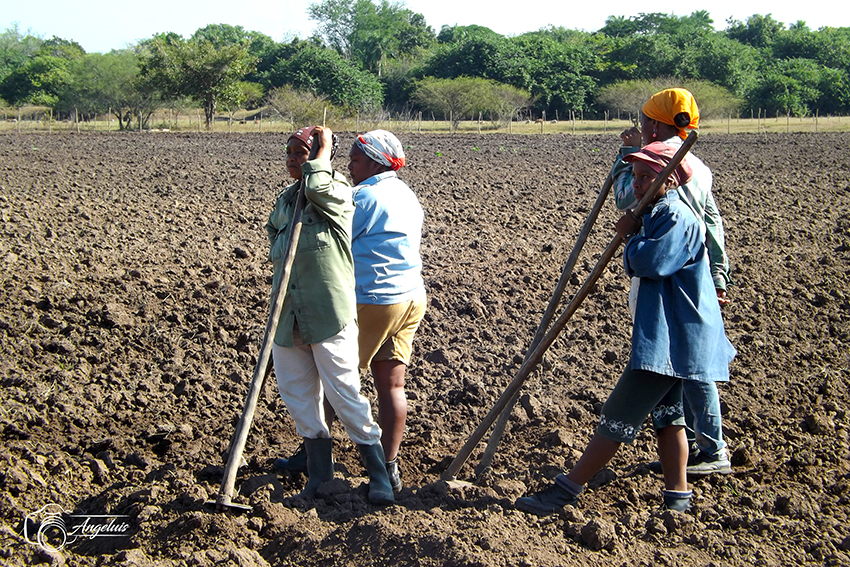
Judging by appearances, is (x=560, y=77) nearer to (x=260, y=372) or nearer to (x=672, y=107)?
(x=672, y=107)

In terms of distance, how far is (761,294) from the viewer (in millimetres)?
7098

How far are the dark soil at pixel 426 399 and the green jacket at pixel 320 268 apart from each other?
81 centimetres

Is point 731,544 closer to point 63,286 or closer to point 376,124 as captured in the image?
point 63,286

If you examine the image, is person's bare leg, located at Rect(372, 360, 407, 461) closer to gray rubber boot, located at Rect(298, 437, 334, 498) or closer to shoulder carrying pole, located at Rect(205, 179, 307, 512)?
gray rubber boot, located at Rect(298, 437, 334, 498)

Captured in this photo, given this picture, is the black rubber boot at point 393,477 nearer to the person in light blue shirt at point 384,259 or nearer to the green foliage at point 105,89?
the person in light blue shirt at point 384,259

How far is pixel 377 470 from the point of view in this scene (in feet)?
11.7

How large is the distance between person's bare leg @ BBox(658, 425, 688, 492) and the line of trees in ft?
115

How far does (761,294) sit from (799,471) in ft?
11.5

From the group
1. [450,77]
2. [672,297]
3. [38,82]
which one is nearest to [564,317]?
[672,297]

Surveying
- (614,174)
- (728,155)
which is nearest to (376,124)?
(728,155)

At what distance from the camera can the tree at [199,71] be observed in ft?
131

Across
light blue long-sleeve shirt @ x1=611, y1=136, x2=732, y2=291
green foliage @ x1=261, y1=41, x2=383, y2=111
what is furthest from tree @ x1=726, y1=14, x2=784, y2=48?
light blue long-sleeve shirt @ x1=611, y1=136, x2=732, y2=291

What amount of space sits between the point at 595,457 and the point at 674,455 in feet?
1.22

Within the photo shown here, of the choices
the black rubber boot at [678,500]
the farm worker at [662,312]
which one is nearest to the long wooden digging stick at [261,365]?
the farm worker at [662,312]
